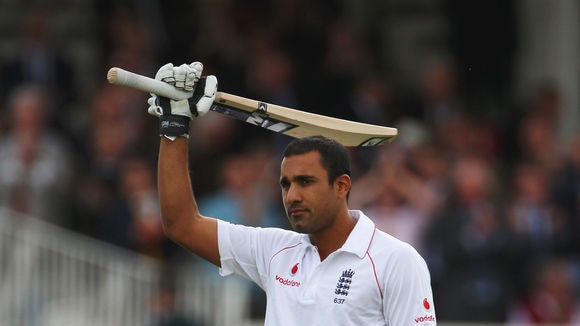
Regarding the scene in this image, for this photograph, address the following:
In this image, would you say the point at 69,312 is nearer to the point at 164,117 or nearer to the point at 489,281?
the point at 489,281

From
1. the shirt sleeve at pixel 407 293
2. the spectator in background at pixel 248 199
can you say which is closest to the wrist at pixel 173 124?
the shirt sleeve at pixel 407 293

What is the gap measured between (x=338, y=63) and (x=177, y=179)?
7.59 m

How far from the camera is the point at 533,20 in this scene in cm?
1475

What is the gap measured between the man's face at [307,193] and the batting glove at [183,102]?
1.61 feet

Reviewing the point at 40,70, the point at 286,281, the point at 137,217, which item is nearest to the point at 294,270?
the point at 286,281

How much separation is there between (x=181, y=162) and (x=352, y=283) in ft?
3.30

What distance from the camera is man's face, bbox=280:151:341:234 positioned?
6043 mm

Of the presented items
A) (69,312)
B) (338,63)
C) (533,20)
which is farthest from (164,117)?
(533,20)

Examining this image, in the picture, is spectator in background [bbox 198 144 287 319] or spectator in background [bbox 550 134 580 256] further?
spectator in background [bbox 550 134 580 256]

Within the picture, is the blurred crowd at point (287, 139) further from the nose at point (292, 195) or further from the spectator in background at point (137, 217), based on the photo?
the nose at point (292, 195)

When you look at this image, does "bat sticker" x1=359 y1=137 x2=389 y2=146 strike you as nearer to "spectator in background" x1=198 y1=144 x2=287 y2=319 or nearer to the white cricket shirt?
the white cricket shirt

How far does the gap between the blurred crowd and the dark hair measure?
4973 mm

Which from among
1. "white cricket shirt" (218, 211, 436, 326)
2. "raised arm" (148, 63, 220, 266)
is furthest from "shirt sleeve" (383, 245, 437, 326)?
"raised arm" (148, 63, 220, 266)

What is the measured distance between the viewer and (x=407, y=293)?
589 cm
